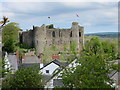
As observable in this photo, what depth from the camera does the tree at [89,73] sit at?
9.57m

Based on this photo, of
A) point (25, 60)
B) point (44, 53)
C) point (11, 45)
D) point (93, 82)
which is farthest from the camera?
point (44, 53)

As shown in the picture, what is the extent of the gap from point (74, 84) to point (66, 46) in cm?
3178

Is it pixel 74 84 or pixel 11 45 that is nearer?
pixel 74 84

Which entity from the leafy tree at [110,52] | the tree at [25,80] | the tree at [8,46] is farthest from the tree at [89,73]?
the tree at [8,46]

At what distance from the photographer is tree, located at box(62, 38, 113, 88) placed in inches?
377

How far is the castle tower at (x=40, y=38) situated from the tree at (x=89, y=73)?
1194 inches

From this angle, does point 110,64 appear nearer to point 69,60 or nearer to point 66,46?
point 69,60

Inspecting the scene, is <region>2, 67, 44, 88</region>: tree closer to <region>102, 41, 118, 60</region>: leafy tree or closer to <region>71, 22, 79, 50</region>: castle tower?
<region>102, 41, 118, 60</region>: leafy tree

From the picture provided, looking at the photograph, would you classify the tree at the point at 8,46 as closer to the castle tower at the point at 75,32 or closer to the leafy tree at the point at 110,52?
the castle tower at the point at 75,32

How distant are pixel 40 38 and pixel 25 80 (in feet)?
88.4

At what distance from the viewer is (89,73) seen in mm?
9938

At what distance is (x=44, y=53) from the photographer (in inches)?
1561

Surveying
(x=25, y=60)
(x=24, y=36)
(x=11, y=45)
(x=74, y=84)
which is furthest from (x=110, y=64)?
(x=24, y=36)

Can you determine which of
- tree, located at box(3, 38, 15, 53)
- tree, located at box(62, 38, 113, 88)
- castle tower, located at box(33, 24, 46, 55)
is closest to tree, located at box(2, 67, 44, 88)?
tree, located at box(62, 38, 113, 88)
